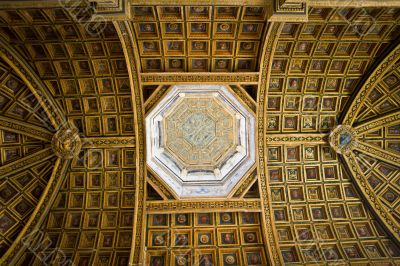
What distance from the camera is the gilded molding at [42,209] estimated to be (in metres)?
A: 15.1

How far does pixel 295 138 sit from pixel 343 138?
8.16 feet

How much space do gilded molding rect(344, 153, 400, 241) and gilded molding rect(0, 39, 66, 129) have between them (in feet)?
50.5

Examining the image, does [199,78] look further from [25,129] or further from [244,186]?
[25,129]

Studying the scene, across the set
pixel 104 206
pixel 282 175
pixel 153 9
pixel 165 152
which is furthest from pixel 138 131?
pixel 282 175

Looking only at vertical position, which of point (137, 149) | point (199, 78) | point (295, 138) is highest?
point (199, 78)

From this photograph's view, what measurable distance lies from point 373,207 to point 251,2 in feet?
40.4

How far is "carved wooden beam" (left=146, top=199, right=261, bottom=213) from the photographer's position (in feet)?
53.0

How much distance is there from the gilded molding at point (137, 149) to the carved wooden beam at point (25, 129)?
181 inches

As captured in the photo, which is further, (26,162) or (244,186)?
(244,186)

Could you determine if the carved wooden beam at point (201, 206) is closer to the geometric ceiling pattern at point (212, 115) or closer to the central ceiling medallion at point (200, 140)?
the geometric ceiling pattern at point (212, 115)

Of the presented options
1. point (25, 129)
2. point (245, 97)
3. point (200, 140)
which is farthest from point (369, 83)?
point (25, 129)

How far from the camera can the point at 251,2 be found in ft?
41.6

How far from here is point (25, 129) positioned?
15.5 m

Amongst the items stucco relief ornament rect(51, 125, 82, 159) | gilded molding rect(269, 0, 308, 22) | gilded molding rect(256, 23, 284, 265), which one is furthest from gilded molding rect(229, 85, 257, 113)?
stucco relief ornament rect(51, 125, 82, 159)
